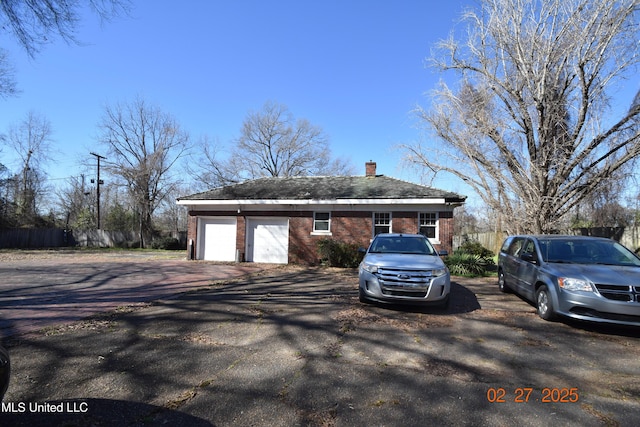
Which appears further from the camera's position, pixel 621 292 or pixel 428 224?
pixel 428 224

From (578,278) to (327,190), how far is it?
1208 centimetres

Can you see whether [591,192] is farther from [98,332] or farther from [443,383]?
[98,332]

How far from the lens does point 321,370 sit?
3.88 m

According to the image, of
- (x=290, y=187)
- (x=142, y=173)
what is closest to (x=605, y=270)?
(x=290, y=187)

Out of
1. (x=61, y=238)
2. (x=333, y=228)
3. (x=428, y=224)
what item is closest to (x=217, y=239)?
(x=333, y=228)

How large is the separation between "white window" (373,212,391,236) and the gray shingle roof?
0.96m

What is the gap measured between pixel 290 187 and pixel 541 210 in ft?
38.6

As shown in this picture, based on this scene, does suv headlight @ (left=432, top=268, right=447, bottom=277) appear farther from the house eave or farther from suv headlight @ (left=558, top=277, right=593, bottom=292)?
the house eave

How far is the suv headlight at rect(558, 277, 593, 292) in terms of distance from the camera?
5461 mm

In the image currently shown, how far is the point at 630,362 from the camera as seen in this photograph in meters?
4.33

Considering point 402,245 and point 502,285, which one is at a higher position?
point 402,245
